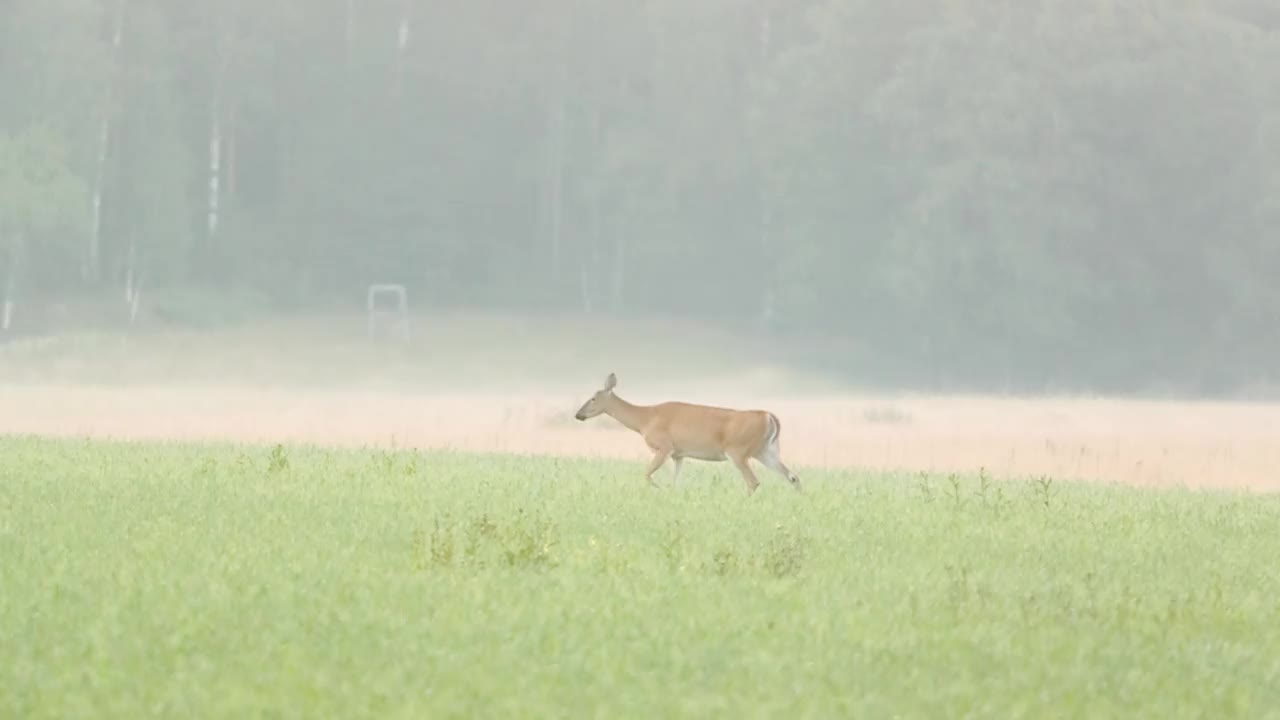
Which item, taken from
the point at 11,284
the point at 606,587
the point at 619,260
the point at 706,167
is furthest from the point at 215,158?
the point at 606,587

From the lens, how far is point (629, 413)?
62.9 ft

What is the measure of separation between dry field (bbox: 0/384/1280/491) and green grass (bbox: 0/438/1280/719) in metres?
7.17

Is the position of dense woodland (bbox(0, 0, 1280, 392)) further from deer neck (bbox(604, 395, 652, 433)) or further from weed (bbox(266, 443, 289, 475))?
weed (bbox(266, 443, 289, 475))

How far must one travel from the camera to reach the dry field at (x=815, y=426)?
26344mm

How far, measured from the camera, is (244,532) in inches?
515

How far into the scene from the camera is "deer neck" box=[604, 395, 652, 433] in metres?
18.9

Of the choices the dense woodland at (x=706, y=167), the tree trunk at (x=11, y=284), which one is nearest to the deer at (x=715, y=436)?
the dense woodland at (x=706, y=167)

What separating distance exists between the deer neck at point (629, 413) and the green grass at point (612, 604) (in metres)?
1.96

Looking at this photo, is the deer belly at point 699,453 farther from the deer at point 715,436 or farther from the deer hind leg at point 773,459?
the deer hind leg at point 773,459

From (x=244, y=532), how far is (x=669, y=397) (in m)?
37.6

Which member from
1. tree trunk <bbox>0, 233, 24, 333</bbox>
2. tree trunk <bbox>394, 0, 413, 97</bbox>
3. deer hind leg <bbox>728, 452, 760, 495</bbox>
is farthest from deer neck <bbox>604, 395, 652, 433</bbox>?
tree trunk <bbox>394, 0, 413, 97</bbox>

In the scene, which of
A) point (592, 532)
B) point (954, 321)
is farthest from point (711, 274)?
point (592, 532)

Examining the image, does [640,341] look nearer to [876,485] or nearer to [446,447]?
[446,447]

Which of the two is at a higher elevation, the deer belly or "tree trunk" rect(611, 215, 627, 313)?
"tree trunk" rect(611, 215, 627, 313)
